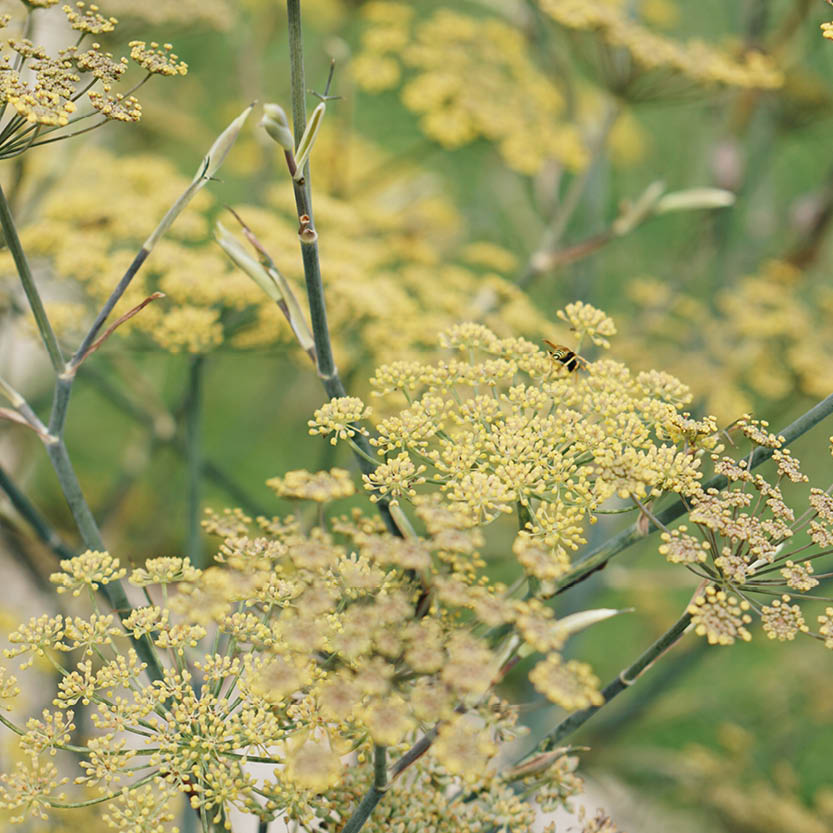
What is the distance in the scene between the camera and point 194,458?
1299mm

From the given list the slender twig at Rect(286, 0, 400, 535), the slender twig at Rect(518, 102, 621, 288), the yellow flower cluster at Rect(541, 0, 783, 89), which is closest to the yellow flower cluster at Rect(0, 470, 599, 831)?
the slender twig at Rect(286, 0, 400, 535)

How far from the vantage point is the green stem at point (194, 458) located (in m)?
1.22

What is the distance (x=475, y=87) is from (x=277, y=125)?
4.19ft

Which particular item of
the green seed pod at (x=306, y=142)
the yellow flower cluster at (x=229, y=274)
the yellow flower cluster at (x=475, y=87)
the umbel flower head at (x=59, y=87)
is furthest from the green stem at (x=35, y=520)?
the yellow flower cluster at (x=475, y=87)

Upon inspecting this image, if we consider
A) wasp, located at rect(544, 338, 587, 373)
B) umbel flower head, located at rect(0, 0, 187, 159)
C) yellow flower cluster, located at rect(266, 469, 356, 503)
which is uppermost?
umbel flower head, located at rect(0, 0, 187, 159)

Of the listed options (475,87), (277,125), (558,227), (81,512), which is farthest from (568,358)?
(475,87)

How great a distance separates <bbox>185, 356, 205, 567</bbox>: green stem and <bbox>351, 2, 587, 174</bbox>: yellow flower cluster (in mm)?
776

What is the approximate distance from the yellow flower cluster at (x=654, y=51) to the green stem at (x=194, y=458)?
3.06ft

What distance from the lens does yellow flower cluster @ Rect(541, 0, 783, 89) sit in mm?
1531

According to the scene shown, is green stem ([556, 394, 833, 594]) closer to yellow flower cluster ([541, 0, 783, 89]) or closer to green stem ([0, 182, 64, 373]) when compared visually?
green stem ([0, 182, 64, 373])

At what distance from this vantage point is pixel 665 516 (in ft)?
2.57

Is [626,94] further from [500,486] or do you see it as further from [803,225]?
[500,486]

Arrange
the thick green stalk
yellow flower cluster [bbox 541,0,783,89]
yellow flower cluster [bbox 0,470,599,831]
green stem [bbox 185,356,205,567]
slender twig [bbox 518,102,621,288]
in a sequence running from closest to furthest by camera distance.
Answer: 1. yellow flower cluster [bbox 0,470,599,831]
2. the thick green stalk
3. green stem [bbox 185,356,205,567]
4. yellow flower cluster [bbox 541,0,783,89]
5. slender twig [bbox 518,102,621,288]

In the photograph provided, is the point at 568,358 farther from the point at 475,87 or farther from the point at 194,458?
the point at 475,87
